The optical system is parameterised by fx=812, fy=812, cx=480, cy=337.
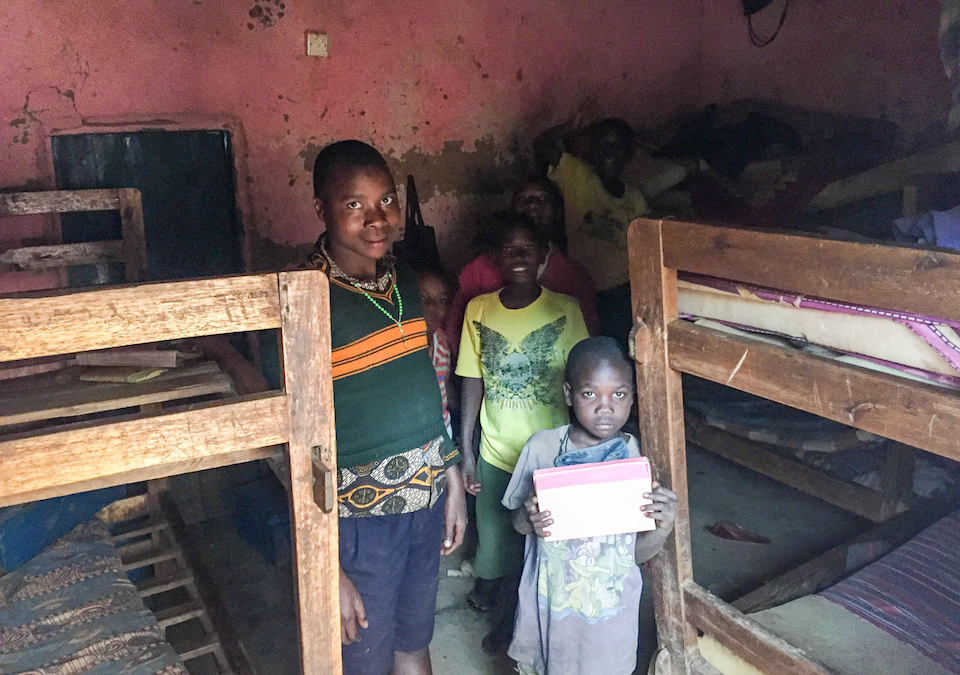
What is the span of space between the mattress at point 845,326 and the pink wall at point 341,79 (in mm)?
2674

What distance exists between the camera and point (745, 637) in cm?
198

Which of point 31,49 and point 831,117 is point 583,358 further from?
point 831,117

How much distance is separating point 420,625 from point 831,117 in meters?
3.99

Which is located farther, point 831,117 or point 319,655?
point 831,117

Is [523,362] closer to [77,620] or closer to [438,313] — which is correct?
[438,313]

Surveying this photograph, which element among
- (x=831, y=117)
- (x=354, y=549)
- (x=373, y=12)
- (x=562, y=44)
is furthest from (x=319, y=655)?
(x=831, y=117)

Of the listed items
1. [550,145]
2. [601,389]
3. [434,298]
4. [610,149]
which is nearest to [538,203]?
[610,149]

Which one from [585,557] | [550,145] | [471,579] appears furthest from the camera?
[550,145]

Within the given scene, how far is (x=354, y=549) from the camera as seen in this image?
1951 mm

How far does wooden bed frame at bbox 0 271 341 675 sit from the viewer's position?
1.28 meters

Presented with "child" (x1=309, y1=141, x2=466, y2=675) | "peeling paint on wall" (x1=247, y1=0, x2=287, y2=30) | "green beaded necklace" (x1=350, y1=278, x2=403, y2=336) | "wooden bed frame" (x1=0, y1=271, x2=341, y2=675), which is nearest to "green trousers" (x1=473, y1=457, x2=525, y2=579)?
"child" (x1=309, y1=141, x2=466, y2=675)

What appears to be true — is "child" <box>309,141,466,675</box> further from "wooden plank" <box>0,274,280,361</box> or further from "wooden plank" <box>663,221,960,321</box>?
"wooden plank" <box>663,221,960,321</box>

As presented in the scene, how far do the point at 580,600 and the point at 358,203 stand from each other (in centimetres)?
111

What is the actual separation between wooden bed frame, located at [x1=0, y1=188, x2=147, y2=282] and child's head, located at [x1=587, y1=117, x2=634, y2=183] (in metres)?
2.25
